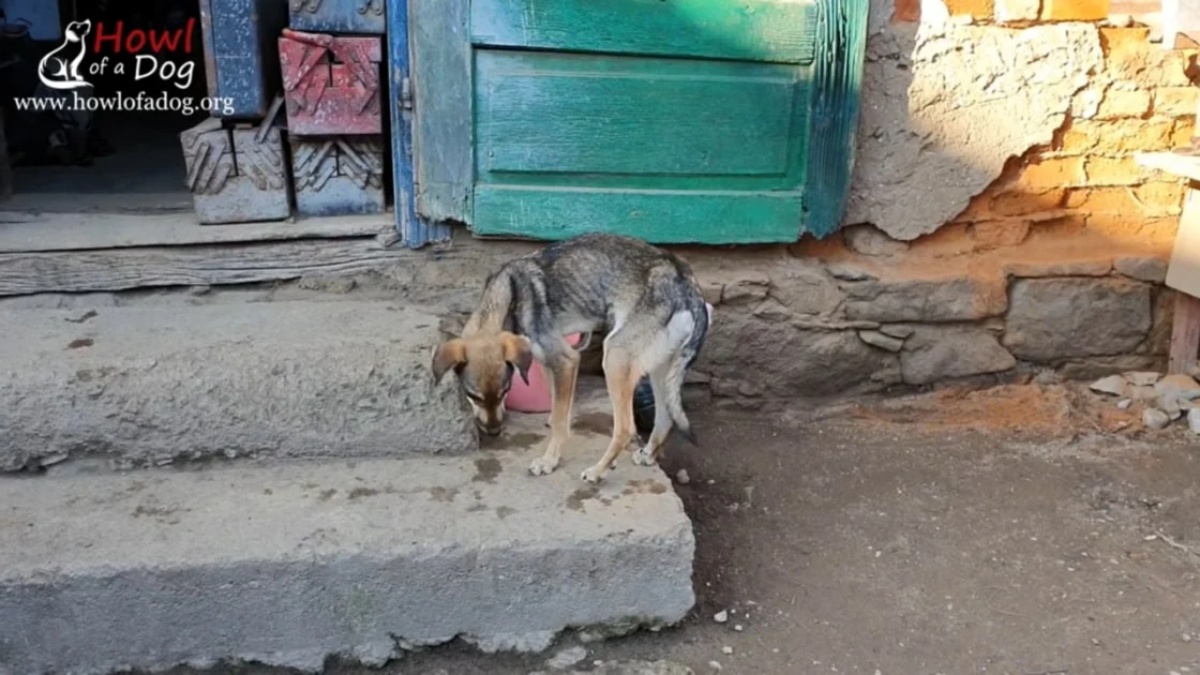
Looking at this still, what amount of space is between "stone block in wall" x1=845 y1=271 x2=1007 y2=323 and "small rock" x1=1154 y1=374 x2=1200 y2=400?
0.94 meters

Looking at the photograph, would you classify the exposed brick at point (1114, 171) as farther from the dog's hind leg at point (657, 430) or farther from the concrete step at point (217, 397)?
the concrete step at point (217, 397)

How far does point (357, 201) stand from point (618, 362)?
1.87 m

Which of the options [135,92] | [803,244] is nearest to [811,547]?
[803,244]

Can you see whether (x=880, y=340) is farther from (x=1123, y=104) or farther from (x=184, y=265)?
(x=184, y=265)

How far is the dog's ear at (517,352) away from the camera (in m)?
3.31

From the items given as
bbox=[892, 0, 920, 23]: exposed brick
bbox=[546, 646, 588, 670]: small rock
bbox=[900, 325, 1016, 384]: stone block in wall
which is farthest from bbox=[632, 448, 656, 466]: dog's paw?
bbox=[892, 0, 920, 23]: exposed brick

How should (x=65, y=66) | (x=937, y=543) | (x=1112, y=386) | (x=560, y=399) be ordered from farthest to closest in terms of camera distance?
1. (x=65, y=66)
2. (x=1112, y=386)
3. (x=937, y=543)
4. (x=560, y=399)

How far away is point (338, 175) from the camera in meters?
4.59

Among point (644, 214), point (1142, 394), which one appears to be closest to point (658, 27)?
point (644, 214)

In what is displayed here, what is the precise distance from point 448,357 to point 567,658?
1039mm

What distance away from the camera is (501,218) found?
4352 mm

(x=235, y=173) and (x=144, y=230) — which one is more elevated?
(x=235, y=173)

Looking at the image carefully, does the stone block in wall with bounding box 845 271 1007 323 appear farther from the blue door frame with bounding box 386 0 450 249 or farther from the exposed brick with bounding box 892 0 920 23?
the blue door frame with bounding box 386 0 450 249

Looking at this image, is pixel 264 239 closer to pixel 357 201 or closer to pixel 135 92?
pixel 357 201
